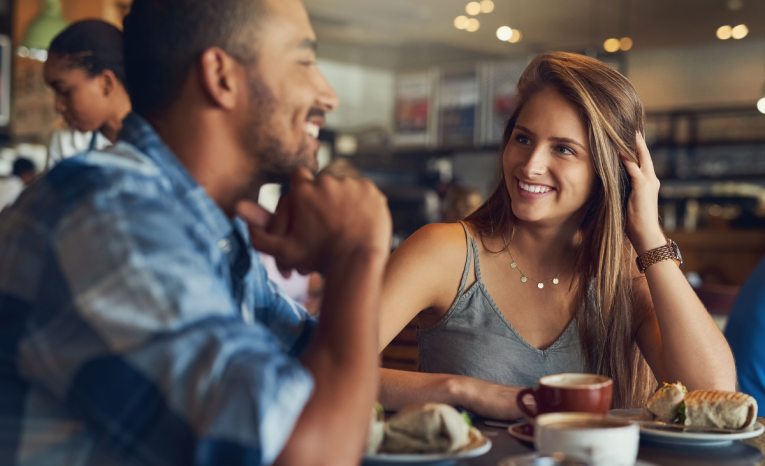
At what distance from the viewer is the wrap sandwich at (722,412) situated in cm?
107

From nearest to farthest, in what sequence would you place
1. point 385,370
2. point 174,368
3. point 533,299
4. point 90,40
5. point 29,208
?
1. point 174,368
2. point 29,208
3. point 385,370
4. point 533,299
5. point 90,40

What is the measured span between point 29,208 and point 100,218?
13 cm

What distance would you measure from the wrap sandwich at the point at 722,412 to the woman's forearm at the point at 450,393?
0.87ft

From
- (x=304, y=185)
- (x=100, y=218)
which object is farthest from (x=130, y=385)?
(x=304, y=185)

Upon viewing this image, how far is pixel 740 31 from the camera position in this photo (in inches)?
A: 316

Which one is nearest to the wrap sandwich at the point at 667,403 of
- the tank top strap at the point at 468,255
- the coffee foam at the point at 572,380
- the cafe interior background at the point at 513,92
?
the coffee foam at the point at 572,380

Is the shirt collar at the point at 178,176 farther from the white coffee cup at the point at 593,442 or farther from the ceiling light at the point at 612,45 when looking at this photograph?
the ceiling light at the point at 612,45

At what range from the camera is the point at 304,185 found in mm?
858

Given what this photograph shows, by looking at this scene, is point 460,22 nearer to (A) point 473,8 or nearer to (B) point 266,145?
(A) point 473,8

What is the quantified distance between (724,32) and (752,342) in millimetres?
7532

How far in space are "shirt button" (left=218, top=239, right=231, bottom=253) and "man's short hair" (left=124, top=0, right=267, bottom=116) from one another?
0.19 m

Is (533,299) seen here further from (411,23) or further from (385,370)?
(411,23)

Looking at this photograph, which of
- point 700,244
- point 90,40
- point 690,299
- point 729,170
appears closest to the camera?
point 690,299

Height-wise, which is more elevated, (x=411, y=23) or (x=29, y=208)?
(x=411, y=23)
